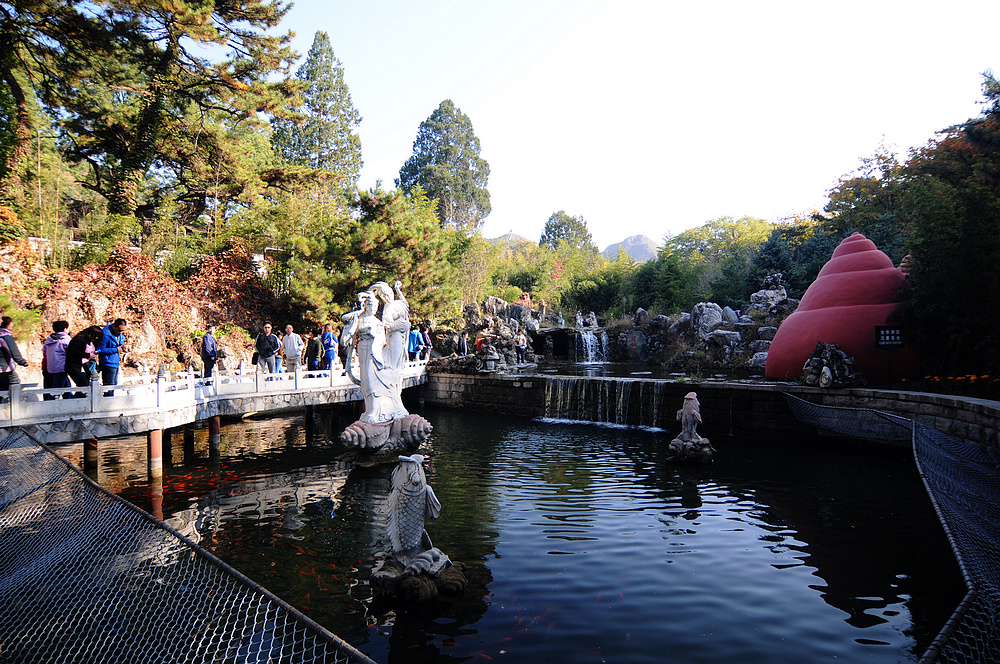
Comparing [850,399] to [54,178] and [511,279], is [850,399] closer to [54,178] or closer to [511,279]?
[54,178]

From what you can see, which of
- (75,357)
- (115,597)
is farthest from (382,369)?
(115,597)

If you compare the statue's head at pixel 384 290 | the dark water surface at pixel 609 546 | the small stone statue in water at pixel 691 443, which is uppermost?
the statue's head at pixel 384 290

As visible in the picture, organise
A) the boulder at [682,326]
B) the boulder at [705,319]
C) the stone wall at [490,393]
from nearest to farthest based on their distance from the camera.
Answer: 1. the stone wall at [490,393]
2. the boulder at [705,319]
3. the boulder at [682,326]

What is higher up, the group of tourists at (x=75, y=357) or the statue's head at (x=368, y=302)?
the statue's head at (x=368, y=302)

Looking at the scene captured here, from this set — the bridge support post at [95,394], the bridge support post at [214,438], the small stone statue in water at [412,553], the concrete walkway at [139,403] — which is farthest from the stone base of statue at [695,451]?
the bridge support post at [95,394]

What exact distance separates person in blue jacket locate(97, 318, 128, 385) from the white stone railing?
27cm

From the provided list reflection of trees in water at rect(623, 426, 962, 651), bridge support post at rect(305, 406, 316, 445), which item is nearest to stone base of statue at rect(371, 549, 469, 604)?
reflection of trees in water at rect(623, 426, 962, 651)

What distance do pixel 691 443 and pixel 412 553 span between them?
267 inches

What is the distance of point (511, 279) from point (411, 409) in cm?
2612

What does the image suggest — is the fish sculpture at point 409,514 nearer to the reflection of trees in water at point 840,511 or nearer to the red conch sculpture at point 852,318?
the reflection of trees in water at point 840,511

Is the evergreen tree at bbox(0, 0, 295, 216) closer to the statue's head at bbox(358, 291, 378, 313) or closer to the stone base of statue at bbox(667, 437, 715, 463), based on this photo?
the statue's head at bbox(358, 291, 378, 313)

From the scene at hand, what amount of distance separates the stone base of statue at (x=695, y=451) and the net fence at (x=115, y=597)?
7843mm

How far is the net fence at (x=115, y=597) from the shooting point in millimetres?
3650

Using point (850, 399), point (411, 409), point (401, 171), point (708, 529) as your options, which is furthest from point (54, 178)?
point (401, 171)
